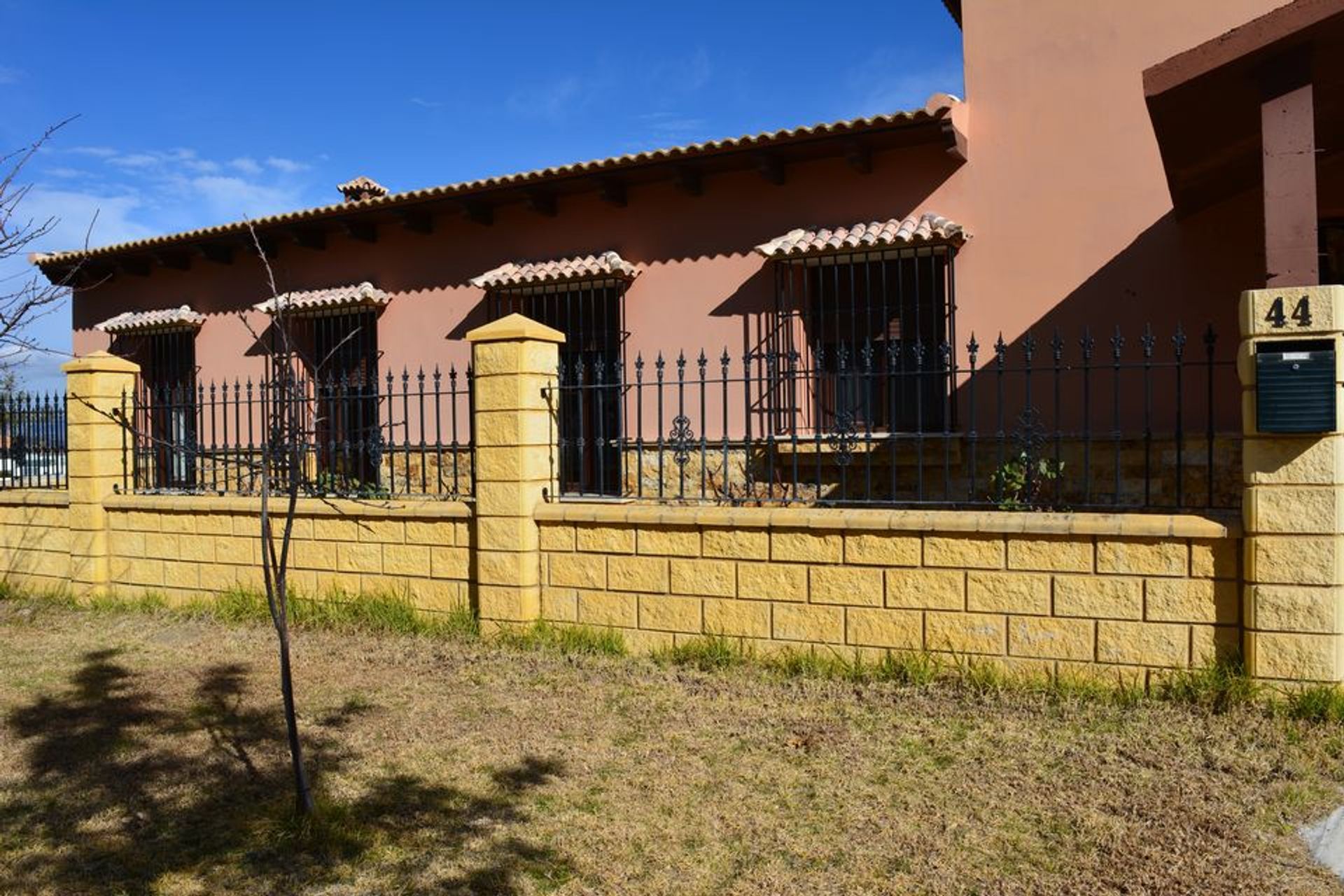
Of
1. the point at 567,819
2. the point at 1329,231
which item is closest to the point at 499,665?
the point at 567,819

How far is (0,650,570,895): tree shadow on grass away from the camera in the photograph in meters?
3.17

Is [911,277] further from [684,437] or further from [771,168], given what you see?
[684,437]

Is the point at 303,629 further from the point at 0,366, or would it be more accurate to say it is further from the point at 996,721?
the point at 996,721

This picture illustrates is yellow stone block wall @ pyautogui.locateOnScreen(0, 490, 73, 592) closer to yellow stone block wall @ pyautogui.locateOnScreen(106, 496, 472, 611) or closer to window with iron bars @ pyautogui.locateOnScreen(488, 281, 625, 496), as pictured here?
yellow stone block wall @ pyautogui.locateOnScreen(106, 496, 472, 611)

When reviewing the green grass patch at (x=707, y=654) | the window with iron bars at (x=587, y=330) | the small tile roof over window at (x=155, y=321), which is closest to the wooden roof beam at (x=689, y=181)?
the window with iron bars at (x=587, y=330)

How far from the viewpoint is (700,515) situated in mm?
5270

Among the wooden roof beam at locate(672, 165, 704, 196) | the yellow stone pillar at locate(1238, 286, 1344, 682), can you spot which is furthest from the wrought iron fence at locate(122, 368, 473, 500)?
the yellow stone pillar at locate(1238, 286, 1344, 682)

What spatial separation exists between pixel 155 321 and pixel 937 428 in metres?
9.08

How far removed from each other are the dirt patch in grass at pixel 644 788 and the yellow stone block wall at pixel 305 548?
921mm

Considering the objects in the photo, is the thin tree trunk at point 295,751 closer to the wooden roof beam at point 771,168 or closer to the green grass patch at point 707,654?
the green grass patch at point 707,654

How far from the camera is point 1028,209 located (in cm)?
761

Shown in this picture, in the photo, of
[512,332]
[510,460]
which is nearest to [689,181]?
[512,332]

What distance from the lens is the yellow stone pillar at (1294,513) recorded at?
4023 mm

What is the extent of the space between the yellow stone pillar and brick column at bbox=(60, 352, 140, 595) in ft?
24.5
